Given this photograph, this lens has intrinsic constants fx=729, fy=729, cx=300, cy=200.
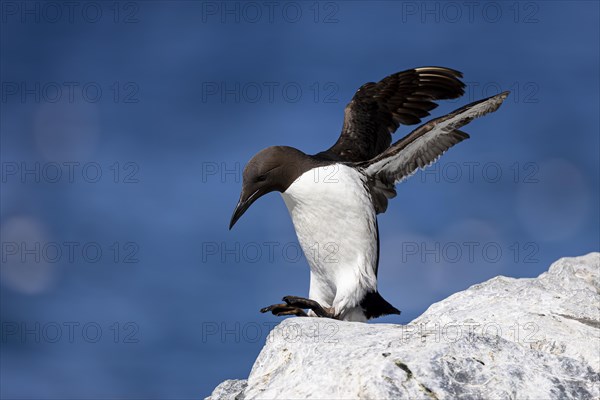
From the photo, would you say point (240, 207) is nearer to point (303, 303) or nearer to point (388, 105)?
point (303, 303)

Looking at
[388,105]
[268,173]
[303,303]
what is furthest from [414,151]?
[303,303]

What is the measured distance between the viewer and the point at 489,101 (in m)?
10.6

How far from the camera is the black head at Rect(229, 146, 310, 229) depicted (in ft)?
35.1

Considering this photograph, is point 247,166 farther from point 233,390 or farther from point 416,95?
point 416,95

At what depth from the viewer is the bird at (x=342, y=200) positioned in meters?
10.5

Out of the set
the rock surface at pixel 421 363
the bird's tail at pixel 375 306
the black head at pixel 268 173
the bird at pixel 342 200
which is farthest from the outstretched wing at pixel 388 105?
the rock surface at pixel 421 363

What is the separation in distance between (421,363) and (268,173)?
16.6 feet

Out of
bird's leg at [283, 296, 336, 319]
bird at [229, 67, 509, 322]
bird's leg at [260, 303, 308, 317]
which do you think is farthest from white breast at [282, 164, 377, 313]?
bird's leg at [260, 303, 308, 317]

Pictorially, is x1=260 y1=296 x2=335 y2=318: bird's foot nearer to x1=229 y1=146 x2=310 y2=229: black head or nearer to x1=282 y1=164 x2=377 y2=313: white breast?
x1=282 y1=164 x2=377 y2=313: white breast

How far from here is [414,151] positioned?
38.0 ft

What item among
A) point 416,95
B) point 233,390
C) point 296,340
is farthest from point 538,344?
point 416,95

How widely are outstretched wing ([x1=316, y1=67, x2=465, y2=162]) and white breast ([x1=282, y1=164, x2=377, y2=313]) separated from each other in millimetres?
2470

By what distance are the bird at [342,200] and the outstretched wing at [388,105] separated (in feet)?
5.45

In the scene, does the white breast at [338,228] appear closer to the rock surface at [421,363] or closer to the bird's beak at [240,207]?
the bird's beak at [240,207]
